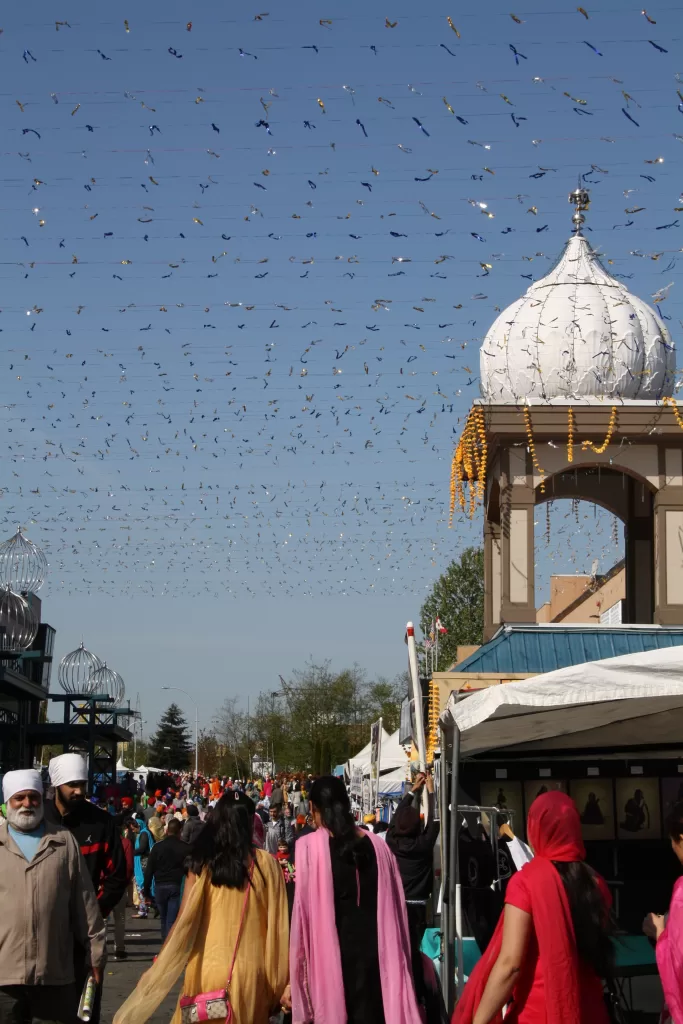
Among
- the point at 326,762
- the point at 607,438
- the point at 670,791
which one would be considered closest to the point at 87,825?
the point at 670,791

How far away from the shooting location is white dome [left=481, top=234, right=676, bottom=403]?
75.0ft

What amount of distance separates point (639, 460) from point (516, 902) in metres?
18.2

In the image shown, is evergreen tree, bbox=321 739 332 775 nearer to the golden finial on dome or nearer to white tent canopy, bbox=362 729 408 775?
white tent canopy, bbox=362 729 408 775

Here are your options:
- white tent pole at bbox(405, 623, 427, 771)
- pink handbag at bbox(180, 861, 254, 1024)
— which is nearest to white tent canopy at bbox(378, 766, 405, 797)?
white tent pole at bbox(405, 623, 427, 771)

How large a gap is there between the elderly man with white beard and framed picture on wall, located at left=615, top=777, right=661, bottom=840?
8408 millimetres

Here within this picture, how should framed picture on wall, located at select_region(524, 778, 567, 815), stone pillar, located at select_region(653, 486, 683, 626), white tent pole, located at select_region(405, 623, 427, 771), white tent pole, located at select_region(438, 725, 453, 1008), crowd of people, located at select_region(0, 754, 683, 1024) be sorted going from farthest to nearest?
1. stone pillar, located at select_region(653, 486, 683, 626)
2. white tent pole, located at select_region(405, 623, 427, 771)
3. framed picture on wall, located at select_region(524, 778, 567, 815)
4. white tent pole, located at select_region(438, 725, 453, 1008)
5. crowd of people, located at select_region(0, 754, 683, 1024)

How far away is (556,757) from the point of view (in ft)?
47.5

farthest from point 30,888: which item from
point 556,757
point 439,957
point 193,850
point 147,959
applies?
point 147,959

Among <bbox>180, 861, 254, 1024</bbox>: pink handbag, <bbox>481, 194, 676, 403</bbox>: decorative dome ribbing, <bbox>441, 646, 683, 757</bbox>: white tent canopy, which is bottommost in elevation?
<bbox>180, 861, 254, 1024</bbox>: pink handbag

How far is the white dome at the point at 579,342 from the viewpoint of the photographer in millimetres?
22875

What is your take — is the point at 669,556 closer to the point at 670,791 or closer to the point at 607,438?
the point at 607,438

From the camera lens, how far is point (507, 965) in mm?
4980

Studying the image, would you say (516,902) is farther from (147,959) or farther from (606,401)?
(606,401)

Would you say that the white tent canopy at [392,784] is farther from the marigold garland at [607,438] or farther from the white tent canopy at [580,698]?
the white tent canopy at [580,698]
